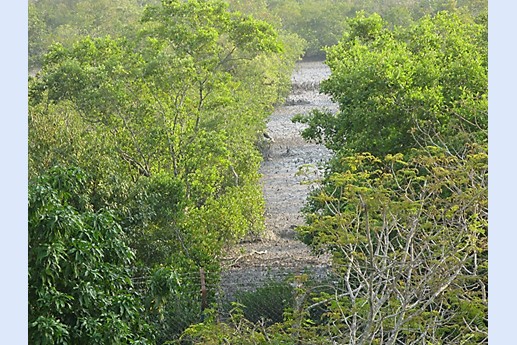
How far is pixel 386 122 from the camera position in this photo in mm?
7738

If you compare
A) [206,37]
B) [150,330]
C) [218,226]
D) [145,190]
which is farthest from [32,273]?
[206,37]

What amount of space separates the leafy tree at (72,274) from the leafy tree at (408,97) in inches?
128

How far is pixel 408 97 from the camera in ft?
24.7

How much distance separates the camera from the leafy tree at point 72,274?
4312 mm

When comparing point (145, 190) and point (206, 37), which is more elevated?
point (206, 37)

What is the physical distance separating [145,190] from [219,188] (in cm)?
309

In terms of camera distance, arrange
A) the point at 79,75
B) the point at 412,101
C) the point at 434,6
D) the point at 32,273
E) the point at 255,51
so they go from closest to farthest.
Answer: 1. the point at 32,273
2. the point at 412,101
3. the point at 79,75
4. the point at 255,51
5. the point at 434,6

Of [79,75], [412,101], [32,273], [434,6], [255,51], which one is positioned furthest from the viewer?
[434,6]

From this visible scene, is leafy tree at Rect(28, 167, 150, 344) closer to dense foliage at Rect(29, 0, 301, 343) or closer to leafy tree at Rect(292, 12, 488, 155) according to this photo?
dense foliage at Rect(29, 0, 301, 343)

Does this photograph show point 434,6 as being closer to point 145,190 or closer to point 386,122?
point 386,122

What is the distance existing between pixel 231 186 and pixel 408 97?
4.05 m

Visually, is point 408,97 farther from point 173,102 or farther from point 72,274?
point 72,274

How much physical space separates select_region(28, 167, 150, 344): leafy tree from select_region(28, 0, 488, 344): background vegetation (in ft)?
0.04

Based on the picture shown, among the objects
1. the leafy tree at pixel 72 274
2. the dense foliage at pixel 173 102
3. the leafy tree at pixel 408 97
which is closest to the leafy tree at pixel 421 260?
the leafy tree at pixel 72 274
